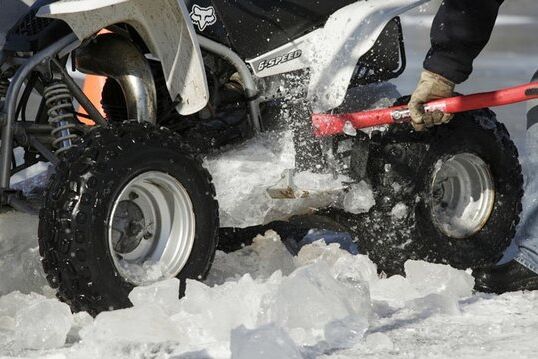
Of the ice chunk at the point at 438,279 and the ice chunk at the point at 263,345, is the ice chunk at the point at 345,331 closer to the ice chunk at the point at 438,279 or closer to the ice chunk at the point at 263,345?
the ice chunk at the point at 263,345

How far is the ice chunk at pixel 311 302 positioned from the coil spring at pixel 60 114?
1039 millimetres

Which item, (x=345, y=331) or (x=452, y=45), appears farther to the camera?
(x=452, y=45)

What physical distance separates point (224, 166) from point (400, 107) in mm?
763

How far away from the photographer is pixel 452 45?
13.4ft

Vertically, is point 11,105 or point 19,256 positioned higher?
point 11,105

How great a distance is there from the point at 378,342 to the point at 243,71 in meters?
1.54

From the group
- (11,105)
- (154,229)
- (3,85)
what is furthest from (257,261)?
(11,105)

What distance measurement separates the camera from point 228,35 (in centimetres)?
459

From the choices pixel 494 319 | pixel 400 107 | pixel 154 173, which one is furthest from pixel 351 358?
pixel 400 107

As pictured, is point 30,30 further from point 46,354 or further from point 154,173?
point 46,354

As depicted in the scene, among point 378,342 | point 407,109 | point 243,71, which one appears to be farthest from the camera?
point 243,71

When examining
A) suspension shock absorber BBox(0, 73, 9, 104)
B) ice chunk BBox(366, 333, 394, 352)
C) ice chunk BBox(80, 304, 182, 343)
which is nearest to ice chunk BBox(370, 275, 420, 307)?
ice chunk BBox(366, 333, 394, 352)

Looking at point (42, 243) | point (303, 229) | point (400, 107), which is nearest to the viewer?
point (42, 243)

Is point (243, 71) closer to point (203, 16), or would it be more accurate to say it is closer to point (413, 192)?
point (203, 16)
